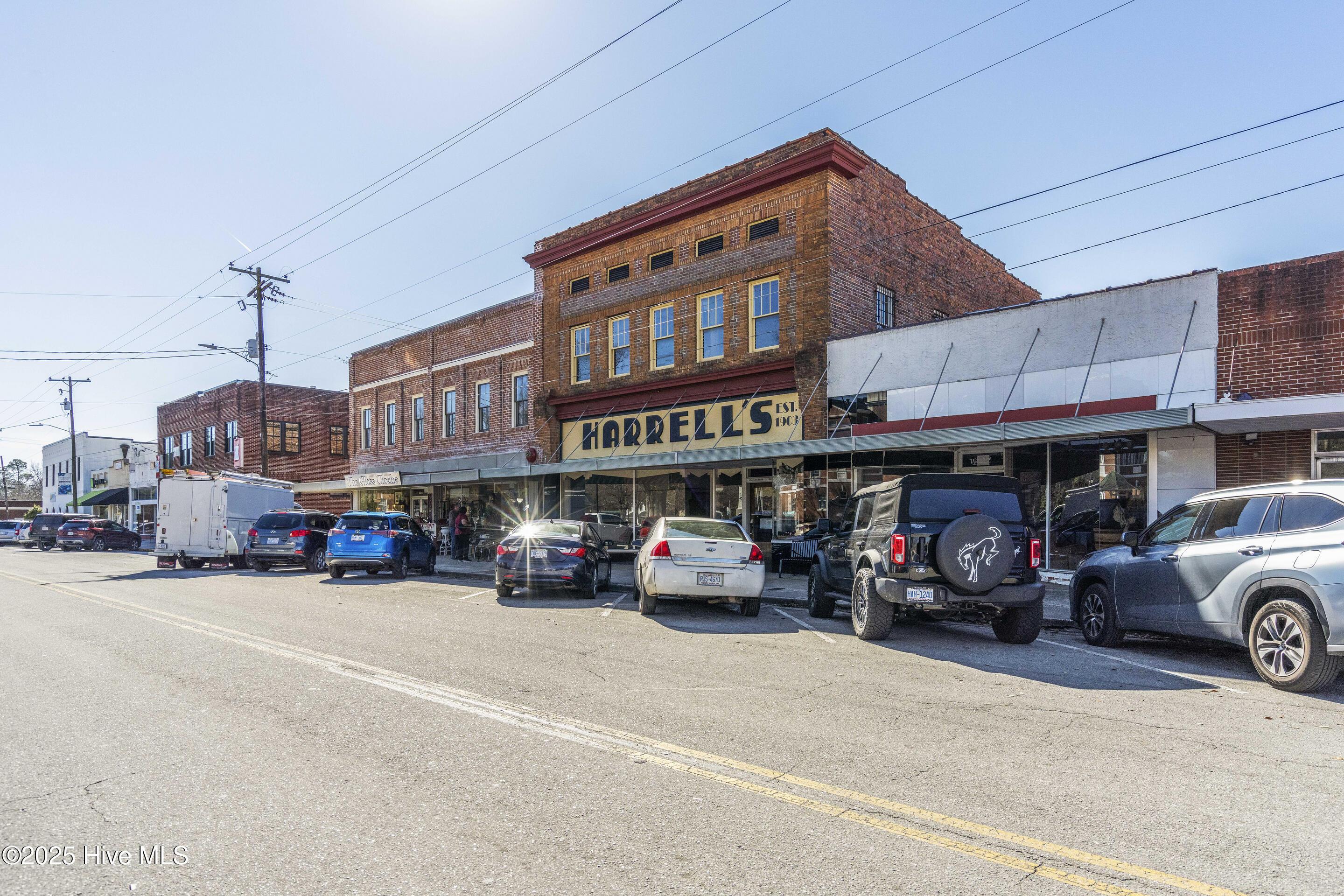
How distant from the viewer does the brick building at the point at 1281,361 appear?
1256 cm

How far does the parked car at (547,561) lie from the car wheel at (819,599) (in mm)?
4223

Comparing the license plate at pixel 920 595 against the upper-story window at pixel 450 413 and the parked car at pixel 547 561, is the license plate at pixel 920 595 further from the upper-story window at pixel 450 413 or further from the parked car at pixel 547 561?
the upper-story window at pixel 450 413

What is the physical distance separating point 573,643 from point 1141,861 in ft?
21.1

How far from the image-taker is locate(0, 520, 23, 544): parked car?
44.7m

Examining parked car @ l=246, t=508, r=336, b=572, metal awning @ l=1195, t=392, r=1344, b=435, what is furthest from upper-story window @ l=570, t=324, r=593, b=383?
metal awning @ l=1195, t=392, r=1344, b=435

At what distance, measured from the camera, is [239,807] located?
4055mm

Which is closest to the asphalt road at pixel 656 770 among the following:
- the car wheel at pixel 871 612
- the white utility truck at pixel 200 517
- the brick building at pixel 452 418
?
the car wheel at pixel 871 612

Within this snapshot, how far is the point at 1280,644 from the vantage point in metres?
7.11

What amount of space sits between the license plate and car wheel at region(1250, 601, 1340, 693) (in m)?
2.86

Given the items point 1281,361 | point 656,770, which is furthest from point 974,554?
point 1281,361

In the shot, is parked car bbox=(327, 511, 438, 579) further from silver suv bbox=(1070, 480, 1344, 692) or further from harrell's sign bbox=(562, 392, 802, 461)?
silver suv bbox=(1070, 480, 1344, 692)

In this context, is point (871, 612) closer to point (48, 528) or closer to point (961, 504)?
point (961, 504)

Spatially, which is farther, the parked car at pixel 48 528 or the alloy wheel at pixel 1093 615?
the parked car at pixel 48 528

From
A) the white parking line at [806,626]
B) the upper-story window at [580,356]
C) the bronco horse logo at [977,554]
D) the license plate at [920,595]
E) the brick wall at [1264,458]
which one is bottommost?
the white parking line at [806,626]
